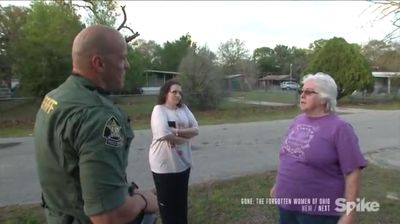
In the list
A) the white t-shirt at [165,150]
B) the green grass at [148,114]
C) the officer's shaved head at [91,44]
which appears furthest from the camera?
the green grass at [148,114]

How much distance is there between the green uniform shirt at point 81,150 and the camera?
1818 millimetres

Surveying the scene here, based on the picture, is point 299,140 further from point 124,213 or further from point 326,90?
point 124,213

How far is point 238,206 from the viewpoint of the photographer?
19.7ft

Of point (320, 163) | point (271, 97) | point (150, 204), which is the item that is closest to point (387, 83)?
point (271, 97)

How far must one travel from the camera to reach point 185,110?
5.29 m

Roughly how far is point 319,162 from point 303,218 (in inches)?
19.2

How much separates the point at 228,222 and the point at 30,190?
3793 millimetres

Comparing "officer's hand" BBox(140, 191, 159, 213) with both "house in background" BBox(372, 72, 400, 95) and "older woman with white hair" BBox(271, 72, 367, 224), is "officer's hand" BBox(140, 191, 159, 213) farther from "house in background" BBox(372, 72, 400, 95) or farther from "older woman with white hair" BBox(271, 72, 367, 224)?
"house in background" BBox(372, 72, 400, 95)

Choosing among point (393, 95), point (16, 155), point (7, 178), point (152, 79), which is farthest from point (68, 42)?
point (152, 79)

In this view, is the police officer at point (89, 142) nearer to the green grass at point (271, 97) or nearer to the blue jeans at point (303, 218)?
the blue jeans at point (303, 218)

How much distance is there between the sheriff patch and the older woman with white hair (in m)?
1.92

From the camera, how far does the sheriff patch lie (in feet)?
5.98

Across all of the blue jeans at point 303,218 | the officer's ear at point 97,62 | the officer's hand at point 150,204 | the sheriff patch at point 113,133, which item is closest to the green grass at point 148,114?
the blue jeans at point 303,218

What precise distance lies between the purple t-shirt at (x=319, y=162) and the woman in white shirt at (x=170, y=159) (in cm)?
145
